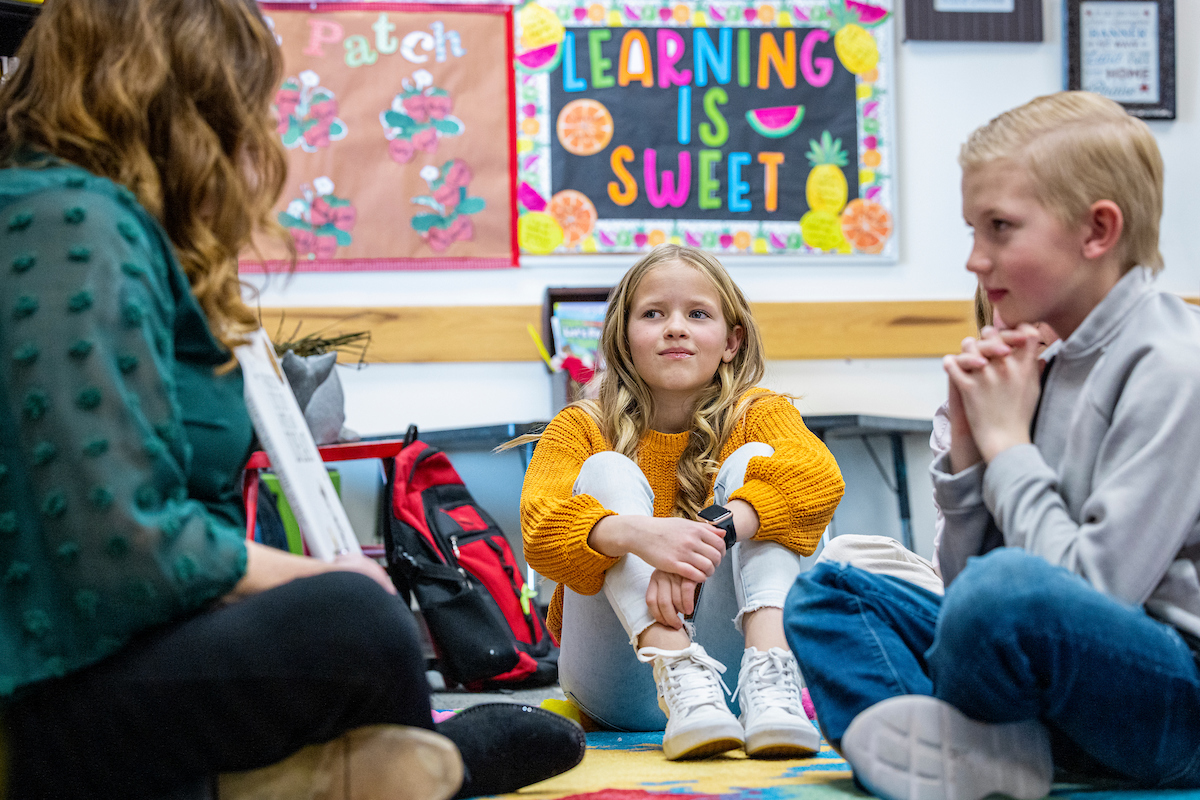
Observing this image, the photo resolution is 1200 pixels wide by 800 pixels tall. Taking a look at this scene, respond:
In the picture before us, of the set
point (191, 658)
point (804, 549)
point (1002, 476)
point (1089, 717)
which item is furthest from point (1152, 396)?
point (191, 658)

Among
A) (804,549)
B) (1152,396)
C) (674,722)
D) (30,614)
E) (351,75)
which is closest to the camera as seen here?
(30,614)

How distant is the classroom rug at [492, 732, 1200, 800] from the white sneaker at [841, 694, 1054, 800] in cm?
4

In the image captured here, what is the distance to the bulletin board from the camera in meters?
2.49

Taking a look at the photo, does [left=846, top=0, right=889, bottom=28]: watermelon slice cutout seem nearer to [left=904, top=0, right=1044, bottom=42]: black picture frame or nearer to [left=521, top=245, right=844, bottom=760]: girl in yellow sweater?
[left=904, top=0, right=1044, bottom=42]: black picture frame

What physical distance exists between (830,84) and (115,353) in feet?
7.58

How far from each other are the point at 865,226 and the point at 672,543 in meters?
1.75

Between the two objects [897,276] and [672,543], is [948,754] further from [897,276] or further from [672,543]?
[897,276]

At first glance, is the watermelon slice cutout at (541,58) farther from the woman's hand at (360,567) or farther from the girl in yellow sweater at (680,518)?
the woman's hand at (360,567)

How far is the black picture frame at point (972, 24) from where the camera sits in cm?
260

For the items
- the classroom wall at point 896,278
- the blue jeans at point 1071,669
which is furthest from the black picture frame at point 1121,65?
the blue jeans at point 1071,669

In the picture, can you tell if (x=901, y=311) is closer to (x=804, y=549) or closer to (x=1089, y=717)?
(x=804, y=549)

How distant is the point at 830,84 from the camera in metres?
2.58

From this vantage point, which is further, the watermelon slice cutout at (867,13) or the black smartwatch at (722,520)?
the watermelon slice cutout at (867,13)

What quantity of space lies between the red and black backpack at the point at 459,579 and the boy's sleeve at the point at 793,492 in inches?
33.3
